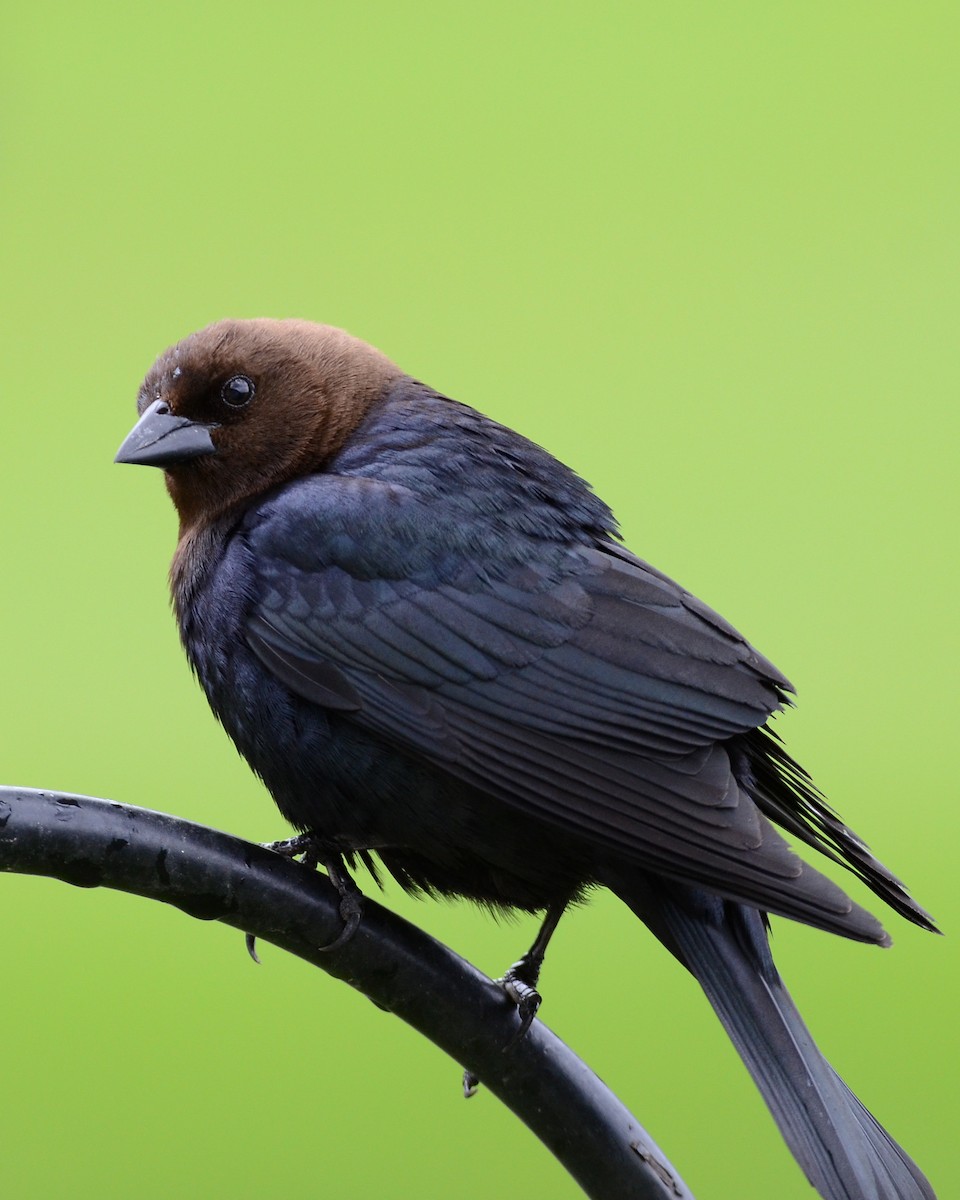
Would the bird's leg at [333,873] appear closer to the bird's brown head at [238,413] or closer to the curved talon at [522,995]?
the curved talon at [522,995]

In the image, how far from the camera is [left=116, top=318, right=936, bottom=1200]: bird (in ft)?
7.70

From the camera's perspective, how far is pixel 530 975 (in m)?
2.75

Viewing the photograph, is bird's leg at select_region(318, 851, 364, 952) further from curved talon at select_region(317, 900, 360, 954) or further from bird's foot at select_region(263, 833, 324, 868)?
bird's foot at select_region(263, 833, 324, 868)

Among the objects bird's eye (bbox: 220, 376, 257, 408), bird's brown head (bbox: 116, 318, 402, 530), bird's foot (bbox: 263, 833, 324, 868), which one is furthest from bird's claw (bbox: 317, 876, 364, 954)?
bird's eye (bbox: 220, 376, 257, 408)

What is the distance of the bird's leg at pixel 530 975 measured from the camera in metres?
2.41

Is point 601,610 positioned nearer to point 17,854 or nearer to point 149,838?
point 149,838

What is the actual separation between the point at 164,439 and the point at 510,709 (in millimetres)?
899

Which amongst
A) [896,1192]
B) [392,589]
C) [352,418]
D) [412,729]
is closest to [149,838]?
[412,729]

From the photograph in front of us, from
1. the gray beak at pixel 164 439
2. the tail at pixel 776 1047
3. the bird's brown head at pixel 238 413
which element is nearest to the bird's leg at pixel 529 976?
the tail at pixel 776 1047

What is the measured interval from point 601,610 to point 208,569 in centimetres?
69

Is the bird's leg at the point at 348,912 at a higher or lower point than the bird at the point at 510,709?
lower

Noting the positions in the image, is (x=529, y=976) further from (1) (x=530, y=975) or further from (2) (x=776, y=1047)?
(2) (x=776, y=1047)

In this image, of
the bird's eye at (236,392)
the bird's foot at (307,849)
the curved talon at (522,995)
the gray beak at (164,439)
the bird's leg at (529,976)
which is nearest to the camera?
the curved talon at (522,995)

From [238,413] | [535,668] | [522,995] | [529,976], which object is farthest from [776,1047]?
[238,413]
